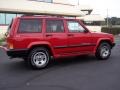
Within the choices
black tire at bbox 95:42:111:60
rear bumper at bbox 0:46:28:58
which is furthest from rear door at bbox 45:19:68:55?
black tire at bbox 95:42:111:60

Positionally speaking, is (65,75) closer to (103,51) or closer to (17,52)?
(17,52)

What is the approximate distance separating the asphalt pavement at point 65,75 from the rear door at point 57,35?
0.73 metres

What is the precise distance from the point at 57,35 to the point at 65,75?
6.45 feet

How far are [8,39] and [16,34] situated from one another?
413mm

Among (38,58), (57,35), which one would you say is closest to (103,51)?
(57,35)

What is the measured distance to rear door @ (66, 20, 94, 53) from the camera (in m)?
10.1

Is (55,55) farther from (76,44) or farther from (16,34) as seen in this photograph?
(16,34)

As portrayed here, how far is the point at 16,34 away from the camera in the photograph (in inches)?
356

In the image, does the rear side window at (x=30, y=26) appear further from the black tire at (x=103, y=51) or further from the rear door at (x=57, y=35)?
the black tire at (x=103, y=51)

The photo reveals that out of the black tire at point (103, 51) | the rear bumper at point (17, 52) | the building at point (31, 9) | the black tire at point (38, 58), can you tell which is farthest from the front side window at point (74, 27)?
the building at point (31, 9)

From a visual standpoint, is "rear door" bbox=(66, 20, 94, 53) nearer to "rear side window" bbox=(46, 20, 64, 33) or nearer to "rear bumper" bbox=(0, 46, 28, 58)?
"rear side window" bbox=(46, 20, 64, 33)

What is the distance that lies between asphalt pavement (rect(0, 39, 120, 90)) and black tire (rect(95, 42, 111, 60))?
0.99 feet

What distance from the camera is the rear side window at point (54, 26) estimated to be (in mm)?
9711

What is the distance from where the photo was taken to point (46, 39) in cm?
948
